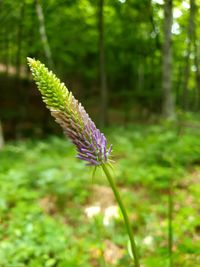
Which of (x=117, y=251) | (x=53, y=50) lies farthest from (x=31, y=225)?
(x=53, y=50)

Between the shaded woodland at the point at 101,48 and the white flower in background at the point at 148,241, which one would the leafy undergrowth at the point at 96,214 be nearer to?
the white flower in background at the point at 148,241

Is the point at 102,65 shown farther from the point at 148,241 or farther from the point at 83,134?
the point at 83,134

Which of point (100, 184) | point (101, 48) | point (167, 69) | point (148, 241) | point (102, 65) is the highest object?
point (101, 48)

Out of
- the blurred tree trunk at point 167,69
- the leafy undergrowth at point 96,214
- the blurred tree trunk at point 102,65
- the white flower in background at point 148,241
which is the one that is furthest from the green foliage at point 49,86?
the blurred tree trunk at point 102,65

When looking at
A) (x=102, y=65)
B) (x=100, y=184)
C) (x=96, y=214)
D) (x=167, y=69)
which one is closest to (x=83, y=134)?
(x=96, y=214)

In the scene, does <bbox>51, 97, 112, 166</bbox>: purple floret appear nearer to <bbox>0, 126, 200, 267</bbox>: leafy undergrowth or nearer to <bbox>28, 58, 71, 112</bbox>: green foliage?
<bbox>28, 58, 71, 112</bbox>: green foliage

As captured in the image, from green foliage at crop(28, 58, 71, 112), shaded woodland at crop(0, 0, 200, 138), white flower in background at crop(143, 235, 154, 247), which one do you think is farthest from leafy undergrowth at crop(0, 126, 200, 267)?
shaded woodland at crop(0, 0, 200, 138)
